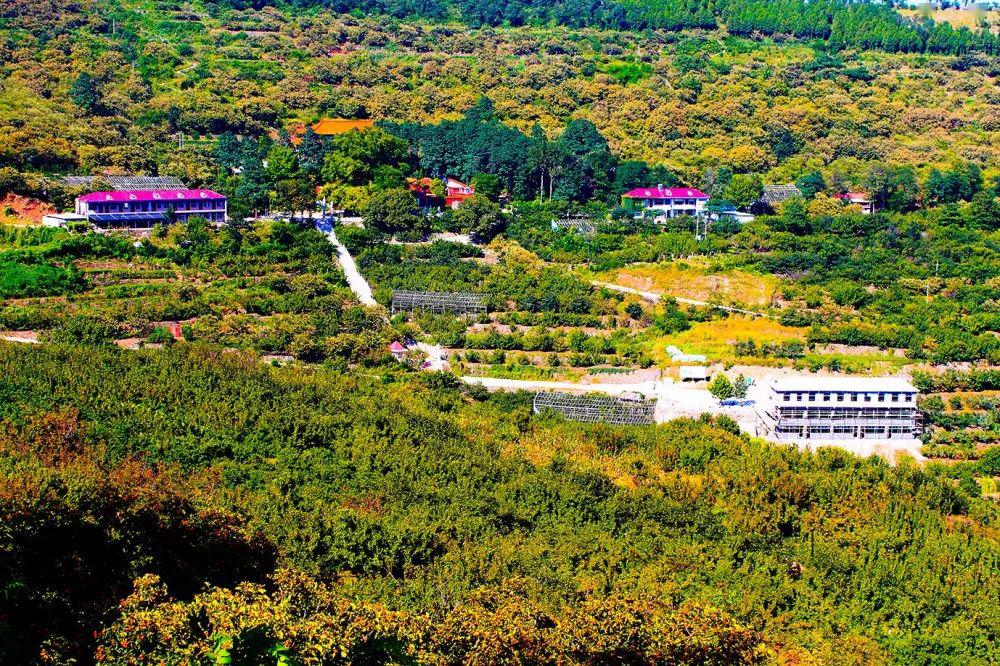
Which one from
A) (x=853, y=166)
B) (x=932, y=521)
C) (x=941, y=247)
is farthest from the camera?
(x=853, y=166)

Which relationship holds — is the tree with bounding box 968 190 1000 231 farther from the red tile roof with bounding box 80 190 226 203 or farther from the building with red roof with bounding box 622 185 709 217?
the red tile roof with bounding box 80 190 226 203

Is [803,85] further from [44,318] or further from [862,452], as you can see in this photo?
[44,318]

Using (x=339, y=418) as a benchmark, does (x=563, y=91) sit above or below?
above

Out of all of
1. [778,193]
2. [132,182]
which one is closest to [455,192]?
[132,182]

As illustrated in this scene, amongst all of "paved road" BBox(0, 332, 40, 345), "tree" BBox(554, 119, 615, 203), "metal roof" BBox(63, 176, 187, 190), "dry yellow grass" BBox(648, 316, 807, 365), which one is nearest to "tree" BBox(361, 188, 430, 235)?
"metal roof" BBox(63, 176, 187, 190)

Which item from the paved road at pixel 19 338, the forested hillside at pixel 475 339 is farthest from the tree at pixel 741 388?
the paved road at pixel 19 338

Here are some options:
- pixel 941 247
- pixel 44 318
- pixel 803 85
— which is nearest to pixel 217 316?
pixel 44 318
